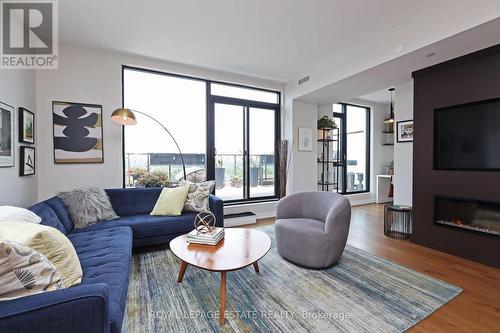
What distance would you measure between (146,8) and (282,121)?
317cm

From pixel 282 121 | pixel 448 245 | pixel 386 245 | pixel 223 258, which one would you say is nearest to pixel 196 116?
pixel 282 121

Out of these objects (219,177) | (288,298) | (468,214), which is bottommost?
(288,298)

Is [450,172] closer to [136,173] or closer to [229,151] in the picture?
[229,151]

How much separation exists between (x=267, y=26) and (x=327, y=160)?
11.4 feet

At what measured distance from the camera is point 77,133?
10.7 ft

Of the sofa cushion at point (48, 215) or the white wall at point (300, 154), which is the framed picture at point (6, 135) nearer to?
the sofa cushion at point (48, 215)

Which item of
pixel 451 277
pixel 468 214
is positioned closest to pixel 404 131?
pixel 468 214

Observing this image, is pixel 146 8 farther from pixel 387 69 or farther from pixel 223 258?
pixel 387 69

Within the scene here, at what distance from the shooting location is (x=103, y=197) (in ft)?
9.73

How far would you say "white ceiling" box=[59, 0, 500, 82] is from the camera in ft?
7.73

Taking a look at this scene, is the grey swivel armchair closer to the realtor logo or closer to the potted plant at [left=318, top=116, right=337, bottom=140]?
the potted plant at [left=318, top=116, right=337, bottom=140]

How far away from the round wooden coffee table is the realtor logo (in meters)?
2.59

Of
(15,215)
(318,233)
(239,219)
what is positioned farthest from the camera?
(239,219)

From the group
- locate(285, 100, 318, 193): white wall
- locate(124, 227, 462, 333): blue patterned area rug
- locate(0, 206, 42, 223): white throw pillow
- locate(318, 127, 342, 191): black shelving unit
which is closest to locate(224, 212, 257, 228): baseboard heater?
locate(285, 100, 318, 193): white wall
